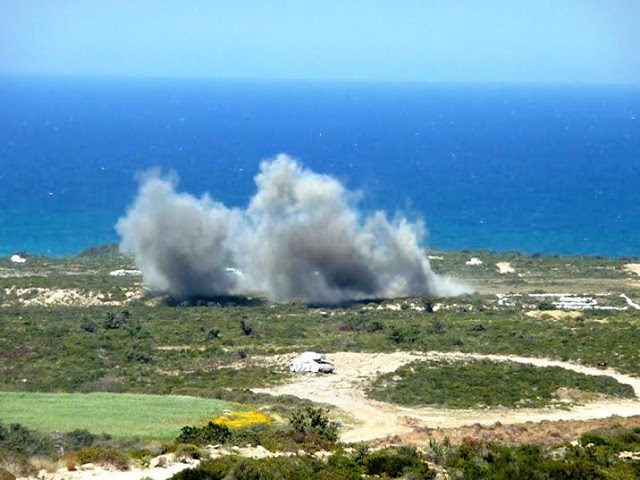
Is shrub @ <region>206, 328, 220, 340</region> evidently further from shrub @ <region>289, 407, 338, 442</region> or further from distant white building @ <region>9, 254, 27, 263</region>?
distant white building @ <region>9, 254, 27, 263</region>

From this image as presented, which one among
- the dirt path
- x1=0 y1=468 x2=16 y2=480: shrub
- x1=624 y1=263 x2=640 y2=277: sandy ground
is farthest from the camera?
x1=624 y1=263 x2=640 y2=277: sandy ground

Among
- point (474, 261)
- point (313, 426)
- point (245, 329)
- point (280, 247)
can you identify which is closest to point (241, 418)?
point (313, 426)

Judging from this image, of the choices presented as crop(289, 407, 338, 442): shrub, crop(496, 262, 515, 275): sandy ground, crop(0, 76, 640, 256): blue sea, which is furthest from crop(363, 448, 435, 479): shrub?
crop(0, 76, 640, 256): blue sea

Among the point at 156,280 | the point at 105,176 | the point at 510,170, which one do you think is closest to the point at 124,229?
the point at 156,280

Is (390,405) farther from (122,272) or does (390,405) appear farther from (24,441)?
(122,272)

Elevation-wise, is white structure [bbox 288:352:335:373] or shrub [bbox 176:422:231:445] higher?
white structure [bbox 288:352:335:373]

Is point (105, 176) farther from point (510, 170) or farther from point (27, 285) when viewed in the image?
point (27, 285)

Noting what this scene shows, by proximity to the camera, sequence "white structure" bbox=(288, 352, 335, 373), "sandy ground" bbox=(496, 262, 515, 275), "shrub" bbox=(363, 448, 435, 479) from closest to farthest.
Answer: "shrub" bbox=(363, 448, 435, 479) → "white structure" bbox=(288, 352, 335, 373) → "sandy ground" bbox=(496, 262, 515, 275)
